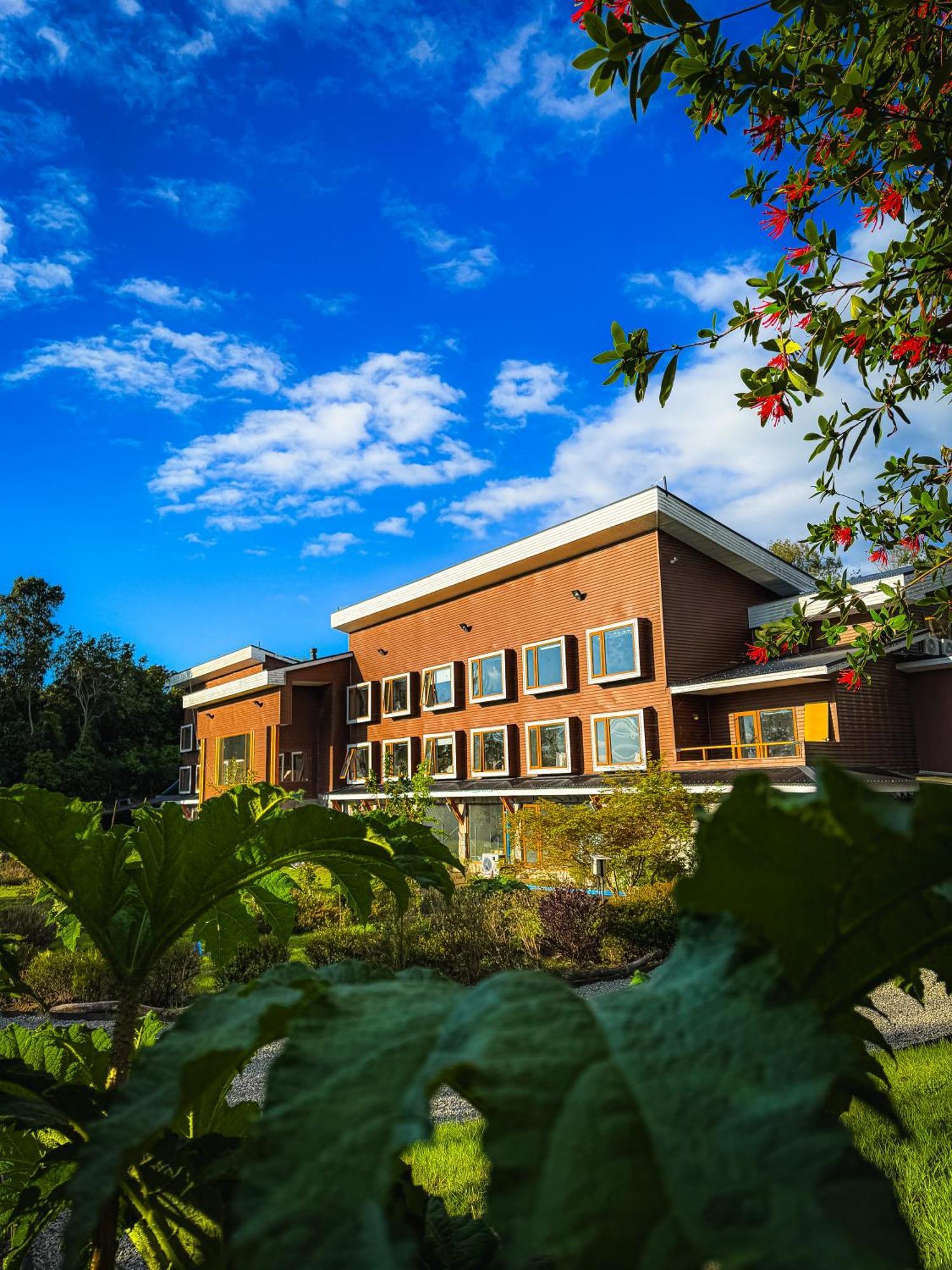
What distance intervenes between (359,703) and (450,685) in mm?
4943

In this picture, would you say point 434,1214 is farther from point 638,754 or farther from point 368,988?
point 638,754

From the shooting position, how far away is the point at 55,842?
4.07 ft

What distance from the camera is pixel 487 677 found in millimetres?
23641

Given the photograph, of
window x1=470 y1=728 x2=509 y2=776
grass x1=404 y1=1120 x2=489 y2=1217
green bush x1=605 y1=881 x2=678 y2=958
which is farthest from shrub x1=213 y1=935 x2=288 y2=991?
window x1=470 y1=728 x2=509 y2=776

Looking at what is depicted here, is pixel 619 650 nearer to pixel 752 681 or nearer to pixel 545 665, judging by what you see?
pixel 545 665

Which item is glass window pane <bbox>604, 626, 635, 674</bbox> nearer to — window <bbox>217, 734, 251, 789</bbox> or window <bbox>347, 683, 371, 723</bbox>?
window <bbox>347, 683, 371, 723</bbox>

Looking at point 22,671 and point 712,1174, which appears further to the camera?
point 22,671

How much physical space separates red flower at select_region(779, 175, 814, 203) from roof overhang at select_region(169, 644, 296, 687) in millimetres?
27349

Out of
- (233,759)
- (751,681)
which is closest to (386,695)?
(233,759)

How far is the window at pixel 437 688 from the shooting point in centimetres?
2466

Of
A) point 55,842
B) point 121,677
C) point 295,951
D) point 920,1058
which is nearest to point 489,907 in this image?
point 295,951

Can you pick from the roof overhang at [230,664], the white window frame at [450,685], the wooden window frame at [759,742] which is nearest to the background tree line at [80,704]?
the roof overhang at [230,664]

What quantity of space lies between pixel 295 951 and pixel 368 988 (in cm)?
1155

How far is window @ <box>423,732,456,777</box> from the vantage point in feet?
78.6
